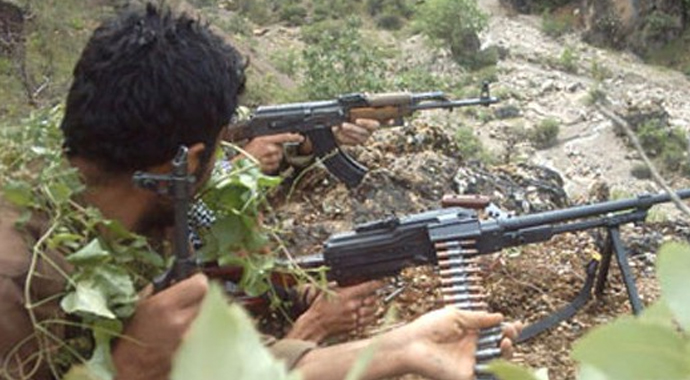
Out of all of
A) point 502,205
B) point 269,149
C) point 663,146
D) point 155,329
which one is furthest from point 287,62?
point 155,329

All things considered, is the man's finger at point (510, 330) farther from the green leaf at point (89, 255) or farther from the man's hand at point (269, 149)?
the man's hand at point (269, 149)

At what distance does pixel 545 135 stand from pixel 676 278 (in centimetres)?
1659

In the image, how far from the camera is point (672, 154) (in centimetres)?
1477

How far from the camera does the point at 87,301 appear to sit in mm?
1357

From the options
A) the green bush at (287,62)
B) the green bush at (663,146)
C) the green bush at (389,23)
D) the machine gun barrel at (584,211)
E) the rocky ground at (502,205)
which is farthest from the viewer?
the green bush at (389,23)

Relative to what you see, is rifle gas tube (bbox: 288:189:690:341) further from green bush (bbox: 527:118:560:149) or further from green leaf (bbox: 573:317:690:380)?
green bush (bbox: 527:118:560:149)

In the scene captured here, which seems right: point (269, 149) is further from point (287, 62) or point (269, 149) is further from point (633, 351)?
point (287, 62)

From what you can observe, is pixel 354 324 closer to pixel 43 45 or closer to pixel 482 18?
pixel 43 45

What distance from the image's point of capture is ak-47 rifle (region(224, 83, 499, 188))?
3.10 m

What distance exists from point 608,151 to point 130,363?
1511 centimetres

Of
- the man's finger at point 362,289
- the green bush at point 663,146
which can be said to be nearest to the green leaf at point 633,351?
the man's finger at point 362,289

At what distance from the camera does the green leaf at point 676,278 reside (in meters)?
0.33

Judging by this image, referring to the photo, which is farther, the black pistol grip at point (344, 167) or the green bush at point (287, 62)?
the green bush at point (287, 62)

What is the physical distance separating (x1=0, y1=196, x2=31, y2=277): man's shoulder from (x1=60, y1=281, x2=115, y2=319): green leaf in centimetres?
7
